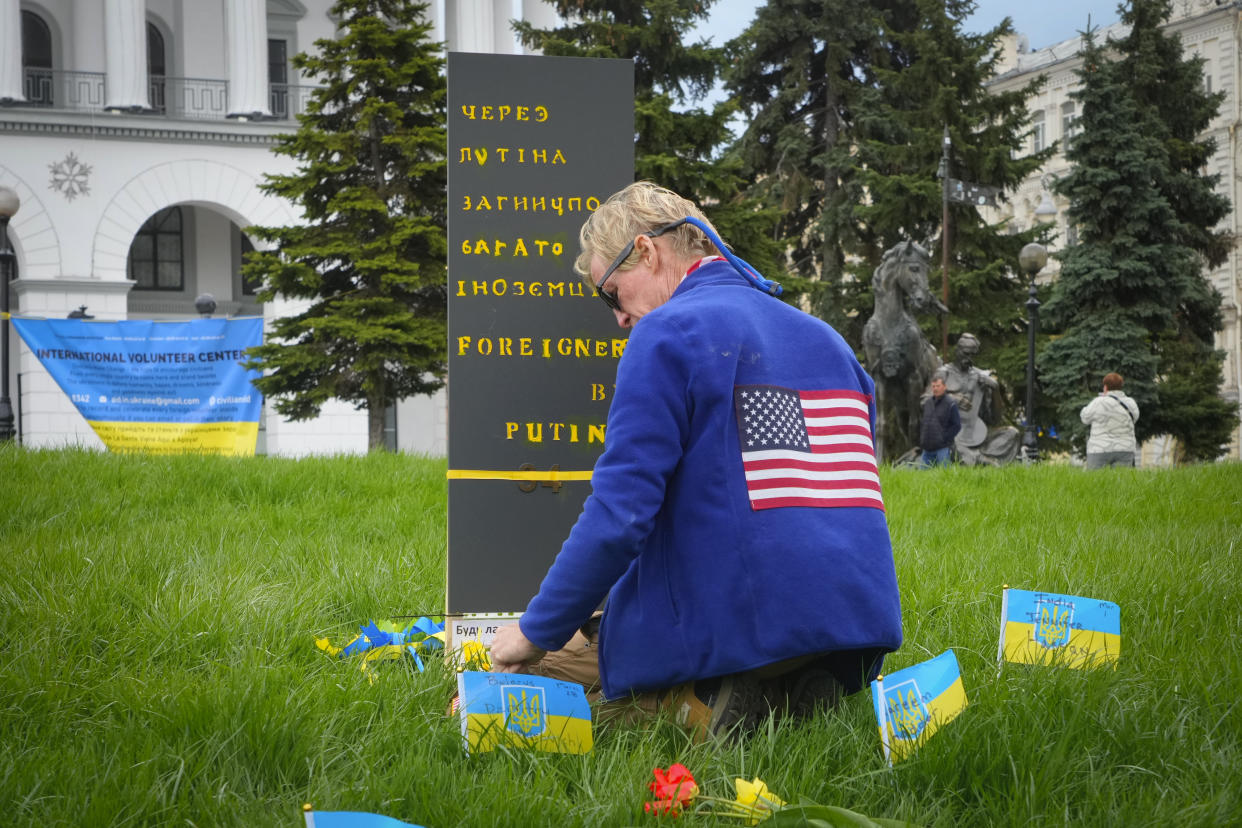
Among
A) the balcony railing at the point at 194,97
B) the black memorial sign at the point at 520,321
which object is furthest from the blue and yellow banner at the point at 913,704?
the balcony railing at the point at 194,97

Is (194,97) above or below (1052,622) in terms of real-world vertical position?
above

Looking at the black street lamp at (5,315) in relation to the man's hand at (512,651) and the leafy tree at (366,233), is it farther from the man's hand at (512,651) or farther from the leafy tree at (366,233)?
the man's hand at (512,651)

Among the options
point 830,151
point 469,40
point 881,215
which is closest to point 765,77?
point 830,151

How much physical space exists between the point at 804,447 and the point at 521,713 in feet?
3.32

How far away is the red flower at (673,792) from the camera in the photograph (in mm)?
2789

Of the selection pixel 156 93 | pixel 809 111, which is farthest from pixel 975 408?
pixel 156 93

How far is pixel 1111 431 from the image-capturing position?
57.5ft

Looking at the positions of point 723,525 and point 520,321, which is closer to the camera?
point 723,525

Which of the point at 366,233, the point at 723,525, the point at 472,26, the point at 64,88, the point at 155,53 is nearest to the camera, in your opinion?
the point at 723,525

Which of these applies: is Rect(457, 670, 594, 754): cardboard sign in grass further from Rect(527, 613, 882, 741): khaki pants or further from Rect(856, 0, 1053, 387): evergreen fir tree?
Rect(856, 0, 1053, 387): evergreen fir tree

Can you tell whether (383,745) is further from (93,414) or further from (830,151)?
(830,151)

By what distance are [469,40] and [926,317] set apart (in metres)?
13.8

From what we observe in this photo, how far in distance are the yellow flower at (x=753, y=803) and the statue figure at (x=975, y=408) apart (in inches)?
624

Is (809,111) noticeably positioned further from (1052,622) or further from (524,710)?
(524,710)
